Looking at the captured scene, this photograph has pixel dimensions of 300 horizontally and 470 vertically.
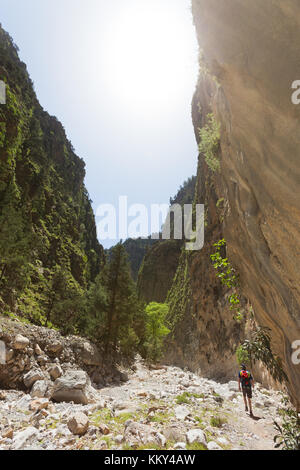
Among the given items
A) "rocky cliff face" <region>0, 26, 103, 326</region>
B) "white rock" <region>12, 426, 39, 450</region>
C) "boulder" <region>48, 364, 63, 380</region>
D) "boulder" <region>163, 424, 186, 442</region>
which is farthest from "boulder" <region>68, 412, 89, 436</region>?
"rocky cliff face" <region>0, 26, 103, 326</region>

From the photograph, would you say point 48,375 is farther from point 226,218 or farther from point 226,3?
point 226,3

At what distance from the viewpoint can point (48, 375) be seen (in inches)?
431

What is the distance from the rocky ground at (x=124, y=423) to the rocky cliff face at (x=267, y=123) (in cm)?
259

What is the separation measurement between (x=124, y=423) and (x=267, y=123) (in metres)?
8.94

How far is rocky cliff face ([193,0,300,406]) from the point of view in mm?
4102

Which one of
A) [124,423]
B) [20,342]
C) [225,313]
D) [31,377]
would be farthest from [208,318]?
[124,423]

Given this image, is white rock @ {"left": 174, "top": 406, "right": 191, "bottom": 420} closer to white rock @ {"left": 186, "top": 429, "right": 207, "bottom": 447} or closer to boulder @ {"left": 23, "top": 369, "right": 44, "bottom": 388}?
white rock @ {"left": 186, "top": 429, "right": 207, "bottom": 447}

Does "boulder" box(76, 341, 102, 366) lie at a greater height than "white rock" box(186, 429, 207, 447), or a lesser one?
lesser

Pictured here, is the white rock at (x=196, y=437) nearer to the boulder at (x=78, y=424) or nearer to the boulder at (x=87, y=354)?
the boulder at (x=78, y=424)

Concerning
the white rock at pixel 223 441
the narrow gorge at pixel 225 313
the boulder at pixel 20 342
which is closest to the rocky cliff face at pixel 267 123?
the narrow gorge at pixel 225 313

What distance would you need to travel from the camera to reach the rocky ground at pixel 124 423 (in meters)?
5.67

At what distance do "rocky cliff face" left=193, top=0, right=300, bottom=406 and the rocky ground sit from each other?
2587mm

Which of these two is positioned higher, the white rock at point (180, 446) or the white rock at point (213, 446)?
the white rock at point (180, 446)

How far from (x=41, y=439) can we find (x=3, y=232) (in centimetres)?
1755
